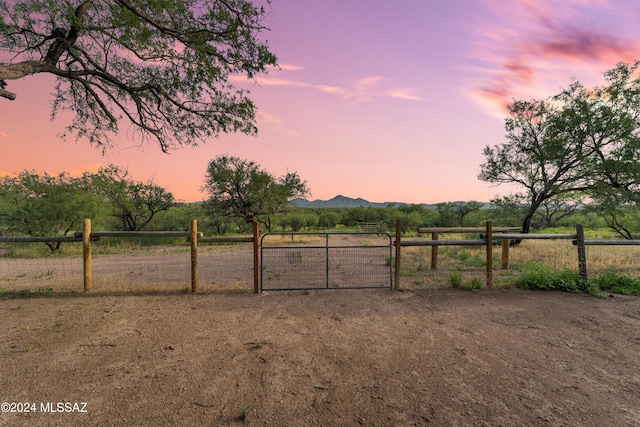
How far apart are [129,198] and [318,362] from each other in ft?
87.3

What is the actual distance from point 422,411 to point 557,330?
3.68 metres

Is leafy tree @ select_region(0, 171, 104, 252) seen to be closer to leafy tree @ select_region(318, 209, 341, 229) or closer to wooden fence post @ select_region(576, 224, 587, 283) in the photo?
wooden fence post @ select_region(576, 224, 587, 283)

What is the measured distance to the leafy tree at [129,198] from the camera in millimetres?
23234

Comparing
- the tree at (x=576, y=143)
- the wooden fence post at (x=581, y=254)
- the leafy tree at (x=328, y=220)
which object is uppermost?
the tree at (x=576, y=143)

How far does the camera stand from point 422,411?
2764mm

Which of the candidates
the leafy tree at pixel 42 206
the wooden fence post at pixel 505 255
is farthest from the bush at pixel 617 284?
the leafy tree at pixel 42 206

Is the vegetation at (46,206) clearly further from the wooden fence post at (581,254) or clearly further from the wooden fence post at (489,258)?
the wooden fence post at (581,254)

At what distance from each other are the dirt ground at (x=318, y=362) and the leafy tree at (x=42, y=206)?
14909 millimetres

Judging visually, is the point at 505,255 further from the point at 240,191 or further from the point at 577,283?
the point at 240,191

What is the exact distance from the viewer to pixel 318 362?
3701mm

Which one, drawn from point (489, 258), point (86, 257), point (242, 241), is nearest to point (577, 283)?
point (489, 258)

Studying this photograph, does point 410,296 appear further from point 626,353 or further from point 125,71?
point 125,71

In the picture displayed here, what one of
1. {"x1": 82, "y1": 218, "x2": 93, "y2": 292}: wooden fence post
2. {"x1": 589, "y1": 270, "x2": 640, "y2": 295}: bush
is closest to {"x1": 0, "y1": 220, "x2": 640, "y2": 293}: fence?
{"x1": 82, "y1": 218, "x2": 93, "y2": 292}: wooden fence post

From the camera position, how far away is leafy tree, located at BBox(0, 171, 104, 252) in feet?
55.7
